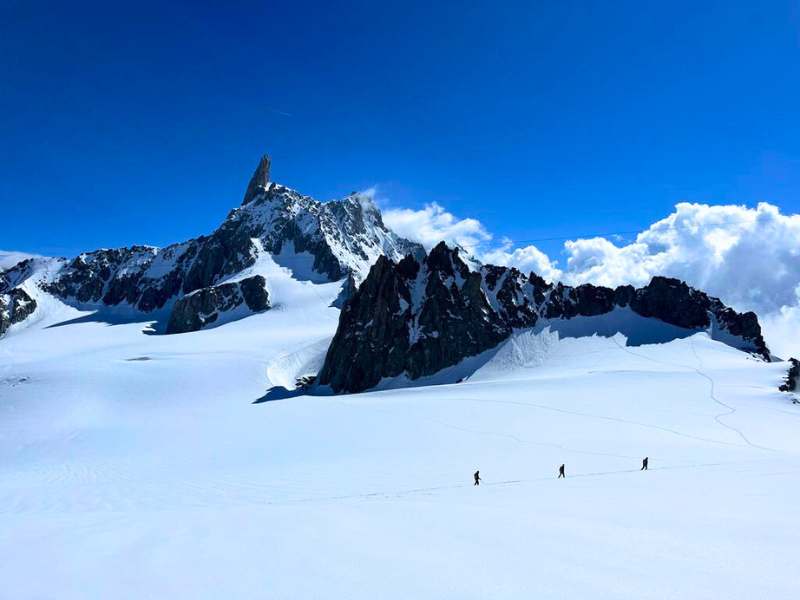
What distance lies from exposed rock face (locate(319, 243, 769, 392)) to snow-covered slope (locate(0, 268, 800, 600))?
950 inches

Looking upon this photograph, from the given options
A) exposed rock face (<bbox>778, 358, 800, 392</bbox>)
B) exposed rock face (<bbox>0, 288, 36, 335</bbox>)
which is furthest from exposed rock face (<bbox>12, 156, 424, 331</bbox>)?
exposed rock face (<bbox>778, 358, 800, 392</bbox>)

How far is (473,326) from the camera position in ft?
254

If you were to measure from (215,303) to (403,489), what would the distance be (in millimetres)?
127126

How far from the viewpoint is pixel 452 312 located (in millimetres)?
78000

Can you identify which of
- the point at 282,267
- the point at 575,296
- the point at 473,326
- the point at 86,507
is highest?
the point at 282,267

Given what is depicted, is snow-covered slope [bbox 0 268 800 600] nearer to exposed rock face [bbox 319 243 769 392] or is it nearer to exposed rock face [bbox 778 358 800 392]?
exposed rock face [bbox 778 358 800 392]

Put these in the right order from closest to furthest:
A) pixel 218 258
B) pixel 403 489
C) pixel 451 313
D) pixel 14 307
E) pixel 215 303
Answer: pixel 403 489, pixel 451 313, pixel 215 303, pixel 14 307, pixel 218 258

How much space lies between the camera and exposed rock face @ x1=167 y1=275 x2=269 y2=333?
128 meters

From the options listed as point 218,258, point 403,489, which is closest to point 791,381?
point 403,489

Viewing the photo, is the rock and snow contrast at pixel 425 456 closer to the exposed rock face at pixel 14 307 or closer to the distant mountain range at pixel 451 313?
the distant mountain range at pixel 451 313

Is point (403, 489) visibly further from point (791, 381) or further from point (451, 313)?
point (451, 313)

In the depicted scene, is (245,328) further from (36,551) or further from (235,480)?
(36,551)

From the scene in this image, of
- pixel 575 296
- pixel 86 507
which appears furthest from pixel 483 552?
pixel 575 296

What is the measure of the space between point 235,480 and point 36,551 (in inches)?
496
